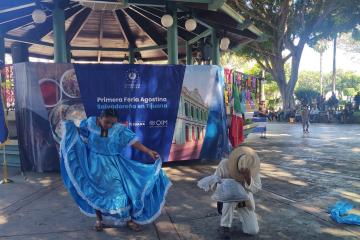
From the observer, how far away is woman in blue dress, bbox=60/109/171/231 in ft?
14.9

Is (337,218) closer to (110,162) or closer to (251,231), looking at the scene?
(251,231)

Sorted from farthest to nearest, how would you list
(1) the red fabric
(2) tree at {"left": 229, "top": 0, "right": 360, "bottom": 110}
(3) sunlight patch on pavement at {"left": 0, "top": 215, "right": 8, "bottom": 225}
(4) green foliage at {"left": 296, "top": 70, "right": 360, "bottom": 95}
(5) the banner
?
(4) green foliage at {"left": 296, "top": 70, "right": 360, "bottom": 95} < (2) tree at {"left": 229, "top": 0, "right": 360, "bottom": 110} < (1) the red fabric < (5) the banner < (3) sunlight patch on pavement at {"left": 0, "top": 215, "right": 8, "bottom": 225}

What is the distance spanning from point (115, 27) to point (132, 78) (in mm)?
5196

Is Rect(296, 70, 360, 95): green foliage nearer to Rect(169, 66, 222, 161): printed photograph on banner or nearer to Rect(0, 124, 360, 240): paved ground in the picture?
Rect(169, 66, 222, 161): printed photograph on banner

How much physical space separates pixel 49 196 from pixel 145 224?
2.40 metres

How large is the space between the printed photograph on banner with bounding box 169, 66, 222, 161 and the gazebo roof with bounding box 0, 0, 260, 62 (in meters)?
1.68

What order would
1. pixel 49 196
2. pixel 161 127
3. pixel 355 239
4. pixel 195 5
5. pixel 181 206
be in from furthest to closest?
pixel 195 5 → pixel 161 127 → pixel 49 196 → pixel 181 206 → pixel 355 239

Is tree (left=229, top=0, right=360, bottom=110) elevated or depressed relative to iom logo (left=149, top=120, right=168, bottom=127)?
elevated

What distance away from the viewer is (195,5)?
379 inches

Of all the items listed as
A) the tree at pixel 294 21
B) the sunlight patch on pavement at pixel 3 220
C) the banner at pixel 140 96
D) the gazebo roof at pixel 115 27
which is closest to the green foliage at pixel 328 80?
the tree at pixel 294 21

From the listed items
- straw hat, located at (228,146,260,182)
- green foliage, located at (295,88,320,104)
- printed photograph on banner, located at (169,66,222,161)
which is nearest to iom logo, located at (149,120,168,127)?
printed photograph on banner, located at (169,66,222,161)

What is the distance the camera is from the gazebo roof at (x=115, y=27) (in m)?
9.65

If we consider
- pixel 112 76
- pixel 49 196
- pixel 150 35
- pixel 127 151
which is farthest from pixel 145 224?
pixel 150 35

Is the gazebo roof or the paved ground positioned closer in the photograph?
the paved ground
